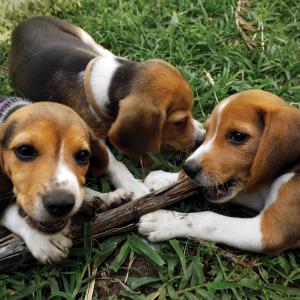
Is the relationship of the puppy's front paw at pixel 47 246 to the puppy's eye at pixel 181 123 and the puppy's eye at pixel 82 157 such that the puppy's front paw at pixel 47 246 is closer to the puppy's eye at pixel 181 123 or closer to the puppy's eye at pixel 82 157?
the puppy's eye at pixel 82 157

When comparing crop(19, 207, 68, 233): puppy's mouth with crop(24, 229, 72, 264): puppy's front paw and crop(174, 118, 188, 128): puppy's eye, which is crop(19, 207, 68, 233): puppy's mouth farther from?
crop(174, 118, 188, 128): puppy's eye

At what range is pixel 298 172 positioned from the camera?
445 centimetres

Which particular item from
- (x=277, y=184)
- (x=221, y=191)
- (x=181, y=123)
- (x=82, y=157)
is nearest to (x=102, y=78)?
(x=181, y=123)

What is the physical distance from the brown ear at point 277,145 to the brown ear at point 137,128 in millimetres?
1236

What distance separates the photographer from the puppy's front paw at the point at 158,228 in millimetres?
4512

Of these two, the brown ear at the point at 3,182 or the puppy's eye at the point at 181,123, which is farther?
the puppy's eye at the point at 181,123

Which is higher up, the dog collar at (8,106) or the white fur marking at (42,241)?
the dog collar at (8,106)

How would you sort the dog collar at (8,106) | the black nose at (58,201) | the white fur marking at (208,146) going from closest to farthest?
the black nose at (58,201) → the white fur marking at (208,146) → the dog collar at (8,106)

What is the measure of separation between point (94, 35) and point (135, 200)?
12.3 ft

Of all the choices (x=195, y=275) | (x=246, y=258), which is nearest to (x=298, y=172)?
(x=246, y=258)

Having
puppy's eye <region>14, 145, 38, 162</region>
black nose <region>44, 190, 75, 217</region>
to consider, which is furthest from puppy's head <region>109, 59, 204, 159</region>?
black nose <region>44, 190, 75, 217</region>

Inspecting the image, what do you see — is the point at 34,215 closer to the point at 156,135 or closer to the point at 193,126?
the point at 156,135

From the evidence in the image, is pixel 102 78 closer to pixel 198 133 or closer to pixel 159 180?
pixel 198 133

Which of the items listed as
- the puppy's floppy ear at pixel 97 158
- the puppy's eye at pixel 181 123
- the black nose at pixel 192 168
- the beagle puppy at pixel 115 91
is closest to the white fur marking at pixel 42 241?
the puppy's floppy ear at pixel 97 158
